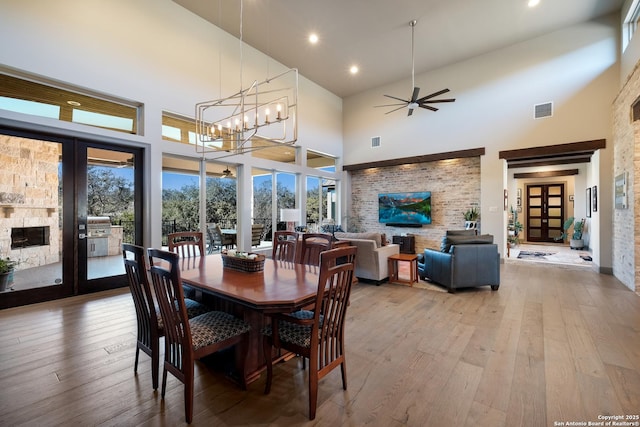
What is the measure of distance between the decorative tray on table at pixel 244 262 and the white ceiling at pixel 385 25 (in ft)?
16.3

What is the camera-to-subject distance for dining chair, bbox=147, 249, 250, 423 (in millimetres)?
1689

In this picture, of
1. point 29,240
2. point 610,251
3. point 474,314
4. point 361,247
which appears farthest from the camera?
point 610,251

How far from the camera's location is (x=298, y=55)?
7.11 meters

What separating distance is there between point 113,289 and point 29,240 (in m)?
1.29

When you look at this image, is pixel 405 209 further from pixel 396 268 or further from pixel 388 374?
pixel 388 374

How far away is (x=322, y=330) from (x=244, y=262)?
996 millimetres

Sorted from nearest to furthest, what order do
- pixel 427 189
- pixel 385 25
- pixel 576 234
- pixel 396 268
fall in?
pixel 396 268, pixel 385 25, pixel 427 189, pixel 576 234

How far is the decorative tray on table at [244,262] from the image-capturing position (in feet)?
8.20

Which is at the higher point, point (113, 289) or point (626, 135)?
point (626, 135)

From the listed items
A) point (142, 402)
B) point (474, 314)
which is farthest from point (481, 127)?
point (142, 402)

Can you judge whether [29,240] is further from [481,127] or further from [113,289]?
[481,127]

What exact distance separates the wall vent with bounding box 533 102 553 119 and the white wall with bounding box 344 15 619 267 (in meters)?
0.09

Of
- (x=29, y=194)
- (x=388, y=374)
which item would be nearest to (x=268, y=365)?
(x=388, y=374)

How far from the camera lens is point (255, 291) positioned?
1.93 m
